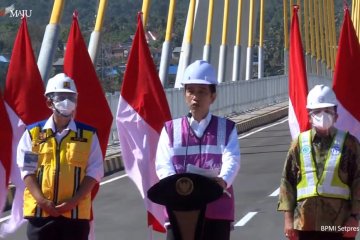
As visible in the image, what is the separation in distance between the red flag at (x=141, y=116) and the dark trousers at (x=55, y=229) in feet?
7.26

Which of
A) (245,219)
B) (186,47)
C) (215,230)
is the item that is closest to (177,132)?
(215,230)

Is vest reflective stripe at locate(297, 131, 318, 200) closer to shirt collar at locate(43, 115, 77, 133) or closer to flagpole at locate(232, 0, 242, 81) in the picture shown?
shirt collar at locate(43, 115, 77, 133)

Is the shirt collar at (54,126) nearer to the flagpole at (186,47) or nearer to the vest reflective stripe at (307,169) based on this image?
the vest reflective stripe at (307,169)

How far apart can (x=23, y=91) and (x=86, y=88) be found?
1.79 feet

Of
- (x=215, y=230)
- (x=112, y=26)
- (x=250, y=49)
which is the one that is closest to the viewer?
(x=215, y=230)

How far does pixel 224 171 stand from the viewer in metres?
6.32

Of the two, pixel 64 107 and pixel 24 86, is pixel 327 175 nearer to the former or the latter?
pixel 64 107

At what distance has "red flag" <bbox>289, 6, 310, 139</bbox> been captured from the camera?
29.9 feet

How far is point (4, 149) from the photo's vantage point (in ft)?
31.2

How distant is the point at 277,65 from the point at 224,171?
11678 cm

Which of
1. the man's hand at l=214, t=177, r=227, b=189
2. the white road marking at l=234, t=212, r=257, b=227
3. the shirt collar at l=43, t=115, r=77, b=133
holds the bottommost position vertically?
the white road marking at l=234, t=212, r=257, b=227

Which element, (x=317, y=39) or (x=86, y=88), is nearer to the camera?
(x=86, y=88)

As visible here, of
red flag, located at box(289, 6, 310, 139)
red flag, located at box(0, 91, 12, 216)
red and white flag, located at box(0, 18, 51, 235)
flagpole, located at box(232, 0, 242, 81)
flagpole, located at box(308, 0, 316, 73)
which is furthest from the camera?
flagpole, located at box(308, 0, 316, 73)

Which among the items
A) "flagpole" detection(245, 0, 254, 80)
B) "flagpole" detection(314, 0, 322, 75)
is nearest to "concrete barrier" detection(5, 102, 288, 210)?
"flagpole" detection(245, 0, 254, 80)
